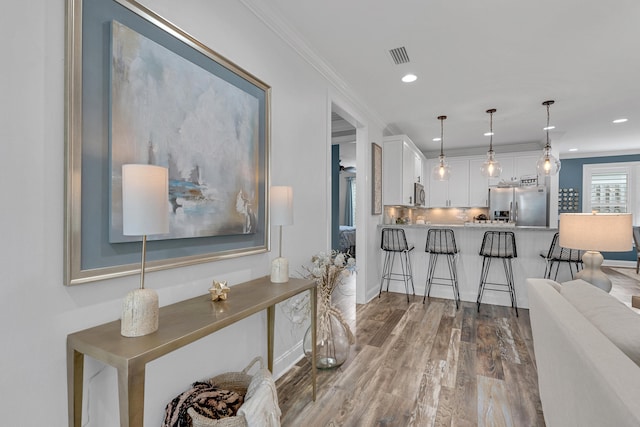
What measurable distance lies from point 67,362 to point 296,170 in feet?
6.10

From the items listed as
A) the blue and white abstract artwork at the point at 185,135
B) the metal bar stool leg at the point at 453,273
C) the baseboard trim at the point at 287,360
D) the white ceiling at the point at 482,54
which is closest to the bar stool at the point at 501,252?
the metal bar stool leg at the point at 453,273

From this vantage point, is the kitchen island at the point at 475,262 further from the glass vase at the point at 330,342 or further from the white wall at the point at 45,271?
the white wall at the point at 45,271

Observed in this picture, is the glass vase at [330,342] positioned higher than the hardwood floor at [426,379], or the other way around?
the glass vase at [330,342]

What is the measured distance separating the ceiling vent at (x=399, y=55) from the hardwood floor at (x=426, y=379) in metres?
2.70

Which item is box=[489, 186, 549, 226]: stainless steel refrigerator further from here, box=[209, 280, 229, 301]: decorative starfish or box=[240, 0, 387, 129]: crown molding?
box=[209, 280, 229, 301]: decorative starfish

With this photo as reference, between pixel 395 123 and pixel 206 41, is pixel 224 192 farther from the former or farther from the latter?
pixel 395 123

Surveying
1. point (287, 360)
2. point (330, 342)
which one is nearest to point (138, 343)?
point (287, 360)

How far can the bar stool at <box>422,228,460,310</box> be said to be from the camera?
4.27 meters

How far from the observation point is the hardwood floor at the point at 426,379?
1.89 m

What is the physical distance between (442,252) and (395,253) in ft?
2.65

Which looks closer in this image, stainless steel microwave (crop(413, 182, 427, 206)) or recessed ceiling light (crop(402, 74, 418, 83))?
recessed ceiling light (crop(402, 74, 418, 83))

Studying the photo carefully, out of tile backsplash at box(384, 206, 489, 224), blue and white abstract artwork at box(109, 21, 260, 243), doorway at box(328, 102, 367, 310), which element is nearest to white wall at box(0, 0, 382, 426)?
blue and white abstract artwork at box(109, 21, 260, 243)

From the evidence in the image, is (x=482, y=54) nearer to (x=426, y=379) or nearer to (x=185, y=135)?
(x=185, y=135)

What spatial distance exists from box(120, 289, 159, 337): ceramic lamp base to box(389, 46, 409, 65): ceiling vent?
2.72 metres
